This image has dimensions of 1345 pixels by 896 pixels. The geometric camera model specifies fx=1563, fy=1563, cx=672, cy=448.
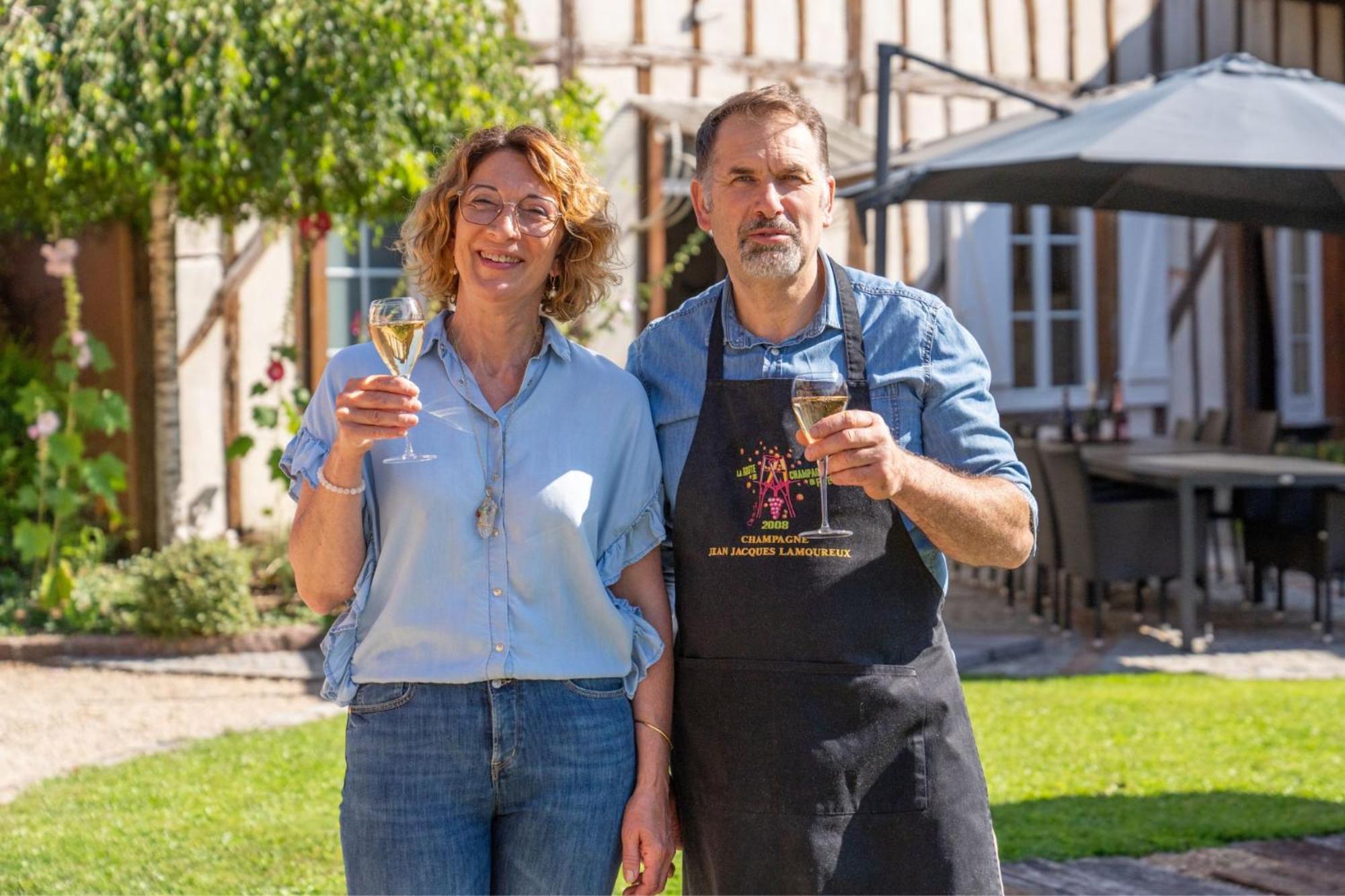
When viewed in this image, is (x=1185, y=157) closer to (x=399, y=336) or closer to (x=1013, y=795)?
(x=1013, y=795)

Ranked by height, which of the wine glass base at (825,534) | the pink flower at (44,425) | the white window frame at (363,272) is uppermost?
the white window frame at (363,272)

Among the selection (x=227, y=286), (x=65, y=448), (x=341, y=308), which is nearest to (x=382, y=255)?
(x=341, y=308)

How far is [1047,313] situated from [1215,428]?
233cm

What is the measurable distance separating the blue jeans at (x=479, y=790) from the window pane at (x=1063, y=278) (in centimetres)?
1091

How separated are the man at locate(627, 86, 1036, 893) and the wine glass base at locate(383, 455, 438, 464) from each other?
425 millimetres

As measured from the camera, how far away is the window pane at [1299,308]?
44.8 ft

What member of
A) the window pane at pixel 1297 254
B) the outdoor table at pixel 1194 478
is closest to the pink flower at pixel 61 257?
the outdoor table at pixel 1194 478

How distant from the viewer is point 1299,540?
8.14 meters

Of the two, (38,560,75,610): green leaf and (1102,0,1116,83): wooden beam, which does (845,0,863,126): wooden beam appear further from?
(38,560,75,610): green leaf

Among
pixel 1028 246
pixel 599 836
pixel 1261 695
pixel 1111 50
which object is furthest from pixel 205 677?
pixel 1111 50

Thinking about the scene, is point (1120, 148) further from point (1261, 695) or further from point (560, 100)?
point (560, 100)

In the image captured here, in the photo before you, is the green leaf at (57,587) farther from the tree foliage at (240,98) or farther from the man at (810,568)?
the man at (810,568)

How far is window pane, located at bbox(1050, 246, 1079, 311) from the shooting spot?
12.6 metres

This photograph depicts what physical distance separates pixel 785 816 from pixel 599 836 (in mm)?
308
